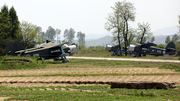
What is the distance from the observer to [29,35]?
187 feet

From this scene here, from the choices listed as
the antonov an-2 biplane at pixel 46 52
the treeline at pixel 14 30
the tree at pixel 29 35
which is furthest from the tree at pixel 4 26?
the antonov an-2 biplane at pixel 46 52

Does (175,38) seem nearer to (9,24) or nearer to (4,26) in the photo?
(9,24)

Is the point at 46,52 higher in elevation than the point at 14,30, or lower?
lower

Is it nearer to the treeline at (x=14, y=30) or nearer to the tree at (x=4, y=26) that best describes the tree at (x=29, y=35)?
the treeline at (x=14, y=30)

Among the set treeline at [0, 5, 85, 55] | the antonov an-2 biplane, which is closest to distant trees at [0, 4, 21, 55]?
treeline at [0, 5, 85, 55]

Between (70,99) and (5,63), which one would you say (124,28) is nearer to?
(5,63)

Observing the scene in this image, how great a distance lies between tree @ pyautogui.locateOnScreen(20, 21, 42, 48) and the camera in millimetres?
55281

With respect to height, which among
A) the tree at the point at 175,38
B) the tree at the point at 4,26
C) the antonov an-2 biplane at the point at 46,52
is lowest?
the antonov an-2 biplane at the point at 46,52

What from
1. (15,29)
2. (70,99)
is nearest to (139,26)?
(15,29)

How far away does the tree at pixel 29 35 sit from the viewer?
55281mm

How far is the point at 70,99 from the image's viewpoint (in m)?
7.65

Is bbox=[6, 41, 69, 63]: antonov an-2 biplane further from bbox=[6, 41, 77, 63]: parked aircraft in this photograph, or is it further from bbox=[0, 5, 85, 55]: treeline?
bbox=[0, 5, 85, 55]: treeline

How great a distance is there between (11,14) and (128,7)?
3411cm

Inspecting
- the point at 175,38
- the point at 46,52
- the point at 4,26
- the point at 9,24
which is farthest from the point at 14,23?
the point at 175,38
